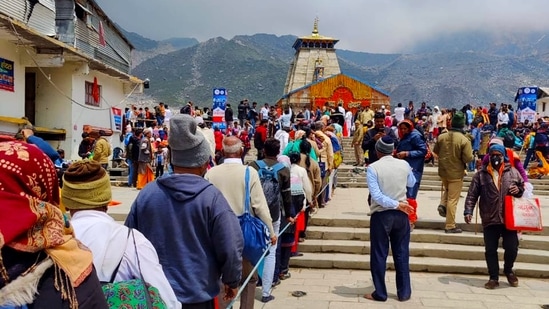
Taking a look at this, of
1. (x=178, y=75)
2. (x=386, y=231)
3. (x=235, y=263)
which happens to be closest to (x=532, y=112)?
(x=386, y=231)

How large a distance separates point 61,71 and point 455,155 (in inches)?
571

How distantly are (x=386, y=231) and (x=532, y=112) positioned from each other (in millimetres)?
19492

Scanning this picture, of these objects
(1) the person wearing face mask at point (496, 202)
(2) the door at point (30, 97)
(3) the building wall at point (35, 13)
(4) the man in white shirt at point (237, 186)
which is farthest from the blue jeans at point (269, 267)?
(2) the door at point (30, 97)

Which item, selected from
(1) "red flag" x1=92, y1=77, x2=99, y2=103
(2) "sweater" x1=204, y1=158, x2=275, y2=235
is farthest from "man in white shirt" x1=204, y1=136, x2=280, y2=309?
(1) "red flag" x1=92, y1=77, x2=99, y2=103

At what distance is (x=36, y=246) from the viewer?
1.49m

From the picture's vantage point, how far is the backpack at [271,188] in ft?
18.2

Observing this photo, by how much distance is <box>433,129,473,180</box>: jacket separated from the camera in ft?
25.6

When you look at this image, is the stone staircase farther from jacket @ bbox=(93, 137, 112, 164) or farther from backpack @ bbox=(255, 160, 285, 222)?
jacket @ bbox=(93, 137, 112, 164)

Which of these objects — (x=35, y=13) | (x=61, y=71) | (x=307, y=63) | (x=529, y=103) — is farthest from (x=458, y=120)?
(x=307, y=63)

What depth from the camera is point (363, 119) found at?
72.2ft

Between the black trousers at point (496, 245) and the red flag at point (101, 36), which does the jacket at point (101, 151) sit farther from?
the red flag at point (101, 36)

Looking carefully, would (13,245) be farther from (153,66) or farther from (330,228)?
(153,66)

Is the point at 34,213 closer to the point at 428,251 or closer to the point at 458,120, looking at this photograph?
the point at 428,251

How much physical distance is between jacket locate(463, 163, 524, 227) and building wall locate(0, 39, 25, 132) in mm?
12356
